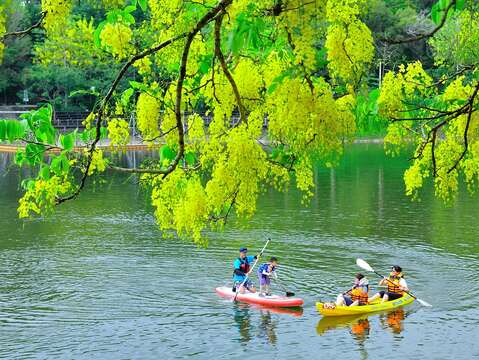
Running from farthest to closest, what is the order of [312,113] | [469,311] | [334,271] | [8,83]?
[8,83]
[334,271]
[469,311]
[312,113]

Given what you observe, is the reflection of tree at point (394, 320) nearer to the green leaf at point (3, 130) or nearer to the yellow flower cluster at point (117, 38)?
the yellow flower cluster at point (117, 38)

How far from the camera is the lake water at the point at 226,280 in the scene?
1714 centimetres

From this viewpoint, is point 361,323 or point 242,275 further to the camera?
point 242,275

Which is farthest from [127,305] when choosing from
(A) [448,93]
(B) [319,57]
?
(B) [319,57]

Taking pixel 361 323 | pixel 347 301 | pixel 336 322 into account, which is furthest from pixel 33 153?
pixel 347 301

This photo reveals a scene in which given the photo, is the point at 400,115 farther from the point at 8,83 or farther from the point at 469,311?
the point at 8,83

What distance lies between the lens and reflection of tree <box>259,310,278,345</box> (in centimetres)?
1770

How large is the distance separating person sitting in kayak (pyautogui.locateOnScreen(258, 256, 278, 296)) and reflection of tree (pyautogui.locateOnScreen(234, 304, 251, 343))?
79 centimetres

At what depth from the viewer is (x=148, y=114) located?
751 cm

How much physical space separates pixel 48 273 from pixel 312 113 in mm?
18449

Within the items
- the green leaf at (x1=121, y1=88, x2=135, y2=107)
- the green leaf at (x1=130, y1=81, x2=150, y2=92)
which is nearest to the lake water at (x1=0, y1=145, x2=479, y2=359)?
the green leaf at (x1=121, y1=88, x2=135, y2=107)

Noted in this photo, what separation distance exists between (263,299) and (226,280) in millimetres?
2340

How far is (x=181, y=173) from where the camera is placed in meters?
7.57

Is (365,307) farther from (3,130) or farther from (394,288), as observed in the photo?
(3,130)
